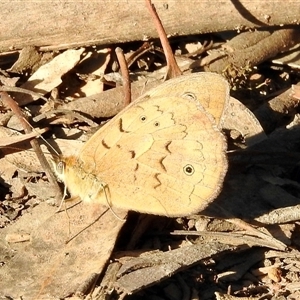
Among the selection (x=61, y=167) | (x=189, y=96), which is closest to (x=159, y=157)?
(x=189, y=96)

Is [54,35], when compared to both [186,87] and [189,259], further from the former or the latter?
[189,259]

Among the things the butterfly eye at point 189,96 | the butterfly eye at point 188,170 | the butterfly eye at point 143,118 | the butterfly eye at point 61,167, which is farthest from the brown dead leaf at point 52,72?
the butterfly eye at point 188,170

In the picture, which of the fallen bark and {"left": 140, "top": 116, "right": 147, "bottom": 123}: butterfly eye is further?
the fallen bark

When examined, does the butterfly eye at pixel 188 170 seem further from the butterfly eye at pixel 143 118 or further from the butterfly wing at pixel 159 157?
the butterfly eye at pixel 143 118

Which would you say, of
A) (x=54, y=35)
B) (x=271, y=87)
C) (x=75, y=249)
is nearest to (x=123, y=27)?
(x=54, y=35)

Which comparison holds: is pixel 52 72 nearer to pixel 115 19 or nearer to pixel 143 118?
pixel 115 19

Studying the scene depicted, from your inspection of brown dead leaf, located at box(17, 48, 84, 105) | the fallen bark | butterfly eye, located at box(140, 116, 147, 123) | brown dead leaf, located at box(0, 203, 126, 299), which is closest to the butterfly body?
butterfly eye, located at box(140, 116, 147, 123)

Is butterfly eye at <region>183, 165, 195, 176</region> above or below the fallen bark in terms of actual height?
below

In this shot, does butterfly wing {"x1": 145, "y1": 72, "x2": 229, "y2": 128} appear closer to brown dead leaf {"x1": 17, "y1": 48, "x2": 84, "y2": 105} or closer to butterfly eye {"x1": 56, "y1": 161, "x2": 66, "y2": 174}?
butterfly eye {"x1": 56, "y1": 161, "x2": 66, "y2": 174}
